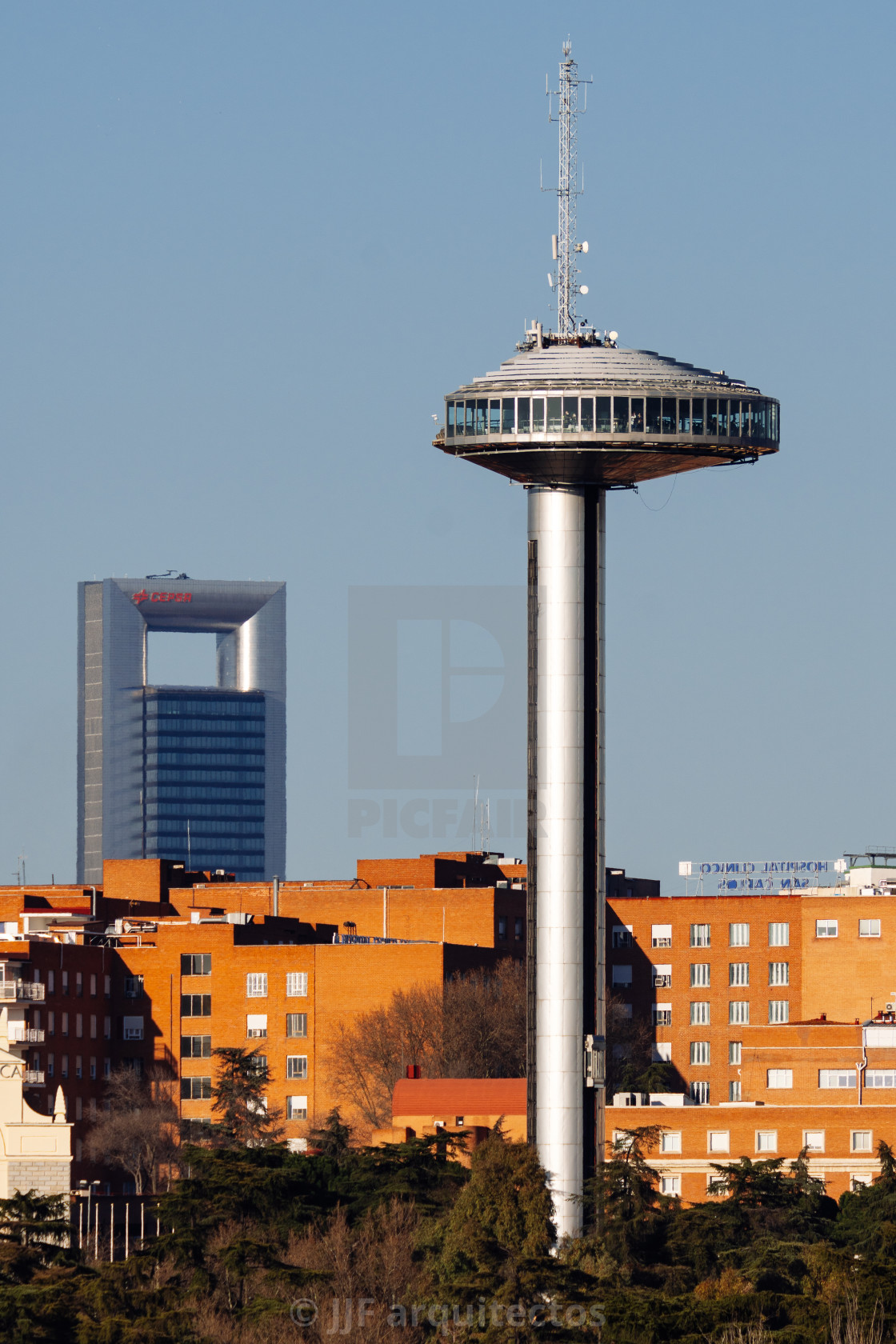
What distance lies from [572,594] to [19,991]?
153 ft

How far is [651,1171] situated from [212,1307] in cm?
3798

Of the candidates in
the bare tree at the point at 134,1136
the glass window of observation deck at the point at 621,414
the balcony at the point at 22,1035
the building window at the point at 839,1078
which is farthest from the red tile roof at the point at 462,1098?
the glass window of observation deck at the point at 621,414

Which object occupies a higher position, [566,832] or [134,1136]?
[566,832]

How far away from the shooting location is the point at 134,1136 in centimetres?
18700

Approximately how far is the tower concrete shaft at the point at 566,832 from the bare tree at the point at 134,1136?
37.5m

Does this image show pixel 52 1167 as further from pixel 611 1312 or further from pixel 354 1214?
pixel 611 1312

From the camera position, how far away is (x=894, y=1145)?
165 m

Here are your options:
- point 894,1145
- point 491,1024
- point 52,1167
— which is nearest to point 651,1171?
point 894,1145

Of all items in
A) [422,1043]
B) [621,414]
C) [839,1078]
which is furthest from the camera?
[422,1043]

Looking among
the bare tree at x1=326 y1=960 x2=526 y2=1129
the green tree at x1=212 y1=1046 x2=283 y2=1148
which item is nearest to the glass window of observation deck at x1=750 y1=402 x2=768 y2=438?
the green tree at x1=212 y1=1046 x2=283 y2=1148

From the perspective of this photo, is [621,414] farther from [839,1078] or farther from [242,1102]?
[242,1102]

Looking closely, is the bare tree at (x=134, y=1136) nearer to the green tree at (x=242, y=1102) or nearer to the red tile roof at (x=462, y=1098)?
the green tree at (x=242, y=1102)

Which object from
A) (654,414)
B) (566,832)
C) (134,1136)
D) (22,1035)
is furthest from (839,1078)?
(22,1035)

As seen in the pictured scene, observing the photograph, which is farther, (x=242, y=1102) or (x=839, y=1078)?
(x=242, y=1102)
